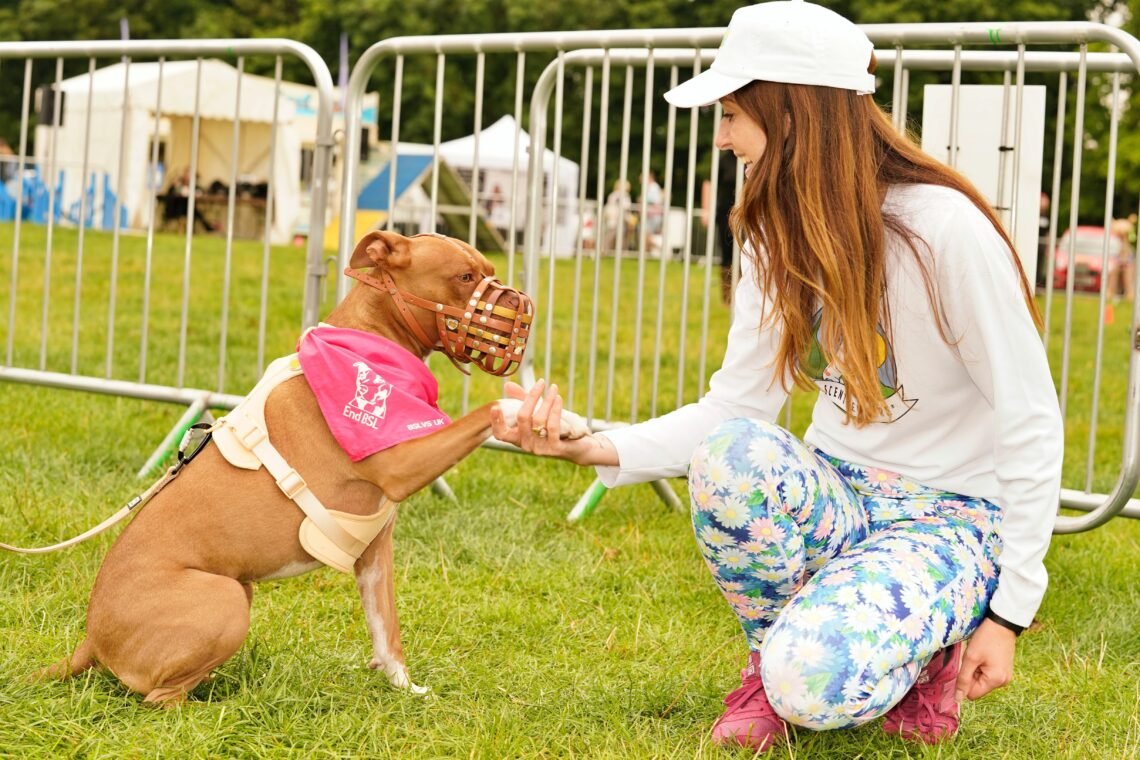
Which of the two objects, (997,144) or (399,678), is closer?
(399,678)

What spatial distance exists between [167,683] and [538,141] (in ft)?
8.67

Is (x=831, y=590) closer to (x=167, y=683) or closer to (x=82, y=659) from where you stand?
(x=167, y=683)

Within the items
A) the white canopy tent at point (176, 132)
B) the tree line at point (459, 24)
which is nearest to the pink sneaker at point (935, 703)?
the white canopy tent at point (176, 132)

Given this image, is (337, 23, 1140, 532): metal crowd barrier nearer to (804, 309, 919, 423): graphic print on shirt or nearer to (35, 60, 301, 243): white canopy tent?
(804, 309, 919, 423): graphic print on shirt

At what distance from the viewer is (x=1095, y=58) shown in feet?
13.3

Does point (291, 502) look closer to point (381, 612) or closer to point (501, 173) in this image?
point (381, 612)

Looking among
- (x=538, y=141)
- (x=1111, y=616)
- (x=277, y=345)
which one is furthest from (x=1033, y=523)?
(x=277, y=345)

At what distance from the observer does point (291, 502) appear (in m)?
2.82

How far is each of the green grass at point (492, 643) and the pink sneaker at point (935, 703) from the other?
4 cm

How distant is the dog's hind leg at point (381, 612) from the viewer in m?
2.98

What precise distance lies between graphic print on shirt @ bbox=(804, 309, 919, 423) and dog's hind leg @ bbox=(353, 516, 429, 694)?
1026 millimetres

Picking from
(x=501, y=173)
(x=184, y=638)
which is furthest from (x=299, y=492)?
(x=501, y=173)

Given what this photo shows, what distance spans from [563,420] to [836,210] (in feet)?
2.32

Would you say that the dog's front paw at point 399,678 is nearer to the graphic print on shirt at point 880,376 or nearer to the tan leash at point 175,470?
the tan leash at point 175,470
